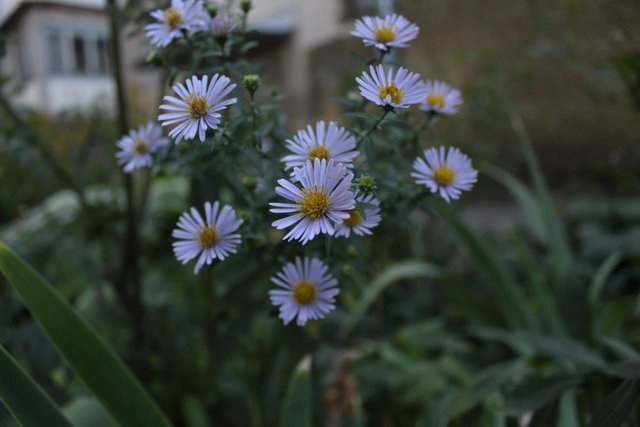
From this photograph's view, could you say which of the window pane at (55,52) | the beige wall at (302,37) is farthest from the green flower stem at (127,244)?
the window pane at (55,52)

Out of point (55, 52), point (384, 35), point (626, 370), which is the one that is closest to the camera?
point (384, 35)

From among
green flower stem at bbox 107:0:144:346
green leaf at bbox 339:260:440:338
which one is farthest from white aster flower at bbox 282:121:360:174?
green leaf at bbox 339:260:440:338

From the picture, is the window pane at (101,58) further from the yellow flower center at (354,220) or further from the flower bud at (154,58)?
the yellow flower center at (354,220)

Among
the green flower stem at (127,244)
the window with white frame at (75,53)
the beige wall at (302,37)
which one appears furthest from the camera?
the window with white frame at (75,53)

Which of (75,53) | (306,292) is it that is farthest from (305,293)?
(75,53)

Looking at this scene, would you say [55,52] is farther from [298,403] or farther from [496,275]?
[298,403]

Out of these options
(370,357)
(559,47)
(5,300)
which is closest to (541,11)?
(559,47)
